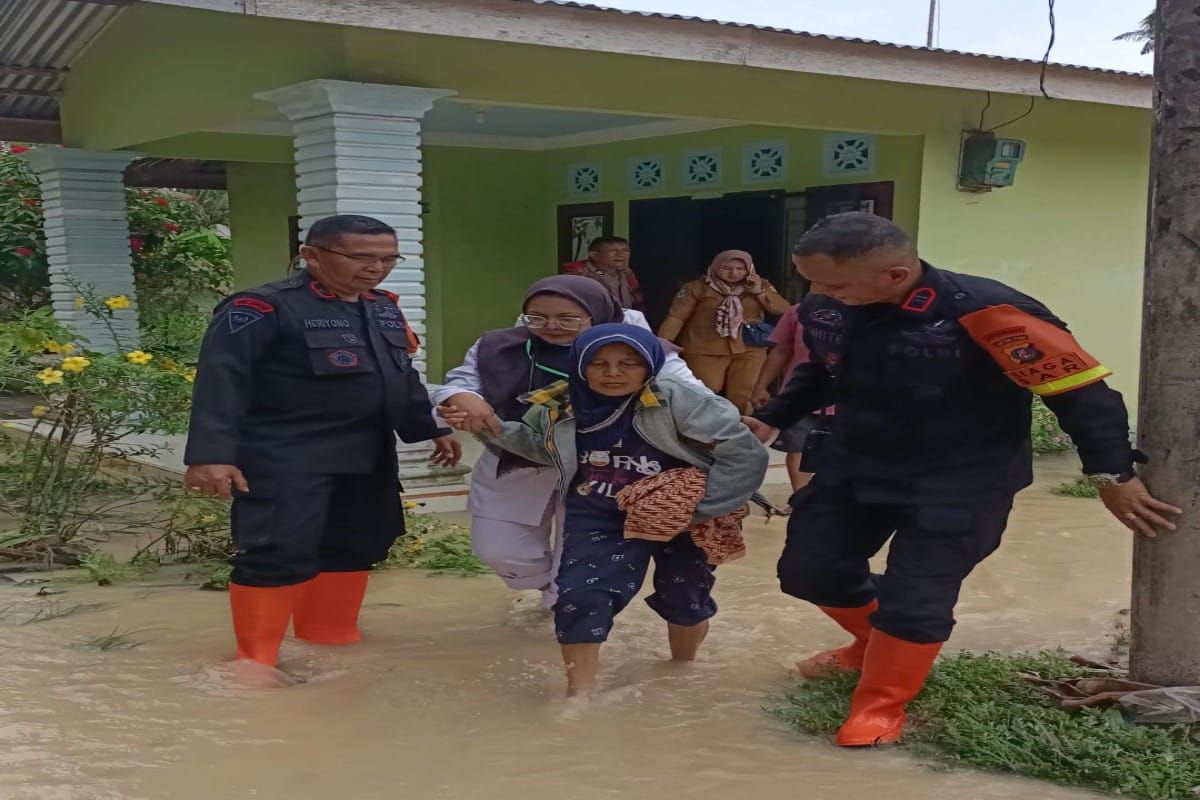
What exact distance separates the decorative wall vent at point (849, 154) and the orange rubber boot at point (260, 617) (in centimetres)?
622

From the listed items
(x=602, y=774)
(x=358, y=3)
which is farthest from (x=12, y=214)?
(x=602, y=774)

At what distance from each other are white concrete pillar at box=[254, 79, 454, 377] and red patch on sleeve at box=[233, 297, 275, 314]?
2.62 m

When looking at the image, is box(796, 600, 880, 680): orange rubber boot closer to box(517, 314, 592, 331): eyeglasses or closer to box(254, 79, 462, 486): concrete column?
box(517, 314, 592, 331): eyeglasses

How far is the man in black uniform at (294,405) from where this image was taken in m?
3.34

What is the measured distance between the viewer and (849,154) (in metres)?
8.53

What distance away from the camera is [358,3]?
5.36 m

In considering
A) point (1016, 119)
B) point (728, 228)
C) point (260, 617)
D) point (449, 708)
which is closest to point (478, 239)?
point (728, 228)

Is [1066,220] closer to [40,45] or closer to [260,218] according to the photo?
[260,218]

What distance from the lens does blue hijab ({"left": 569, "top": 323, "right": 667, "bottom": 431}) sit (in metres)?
3.22

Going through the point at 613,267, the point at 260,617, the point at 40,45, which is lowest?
the point at 260,617

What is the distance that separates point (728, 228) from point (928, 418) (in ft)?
21.9

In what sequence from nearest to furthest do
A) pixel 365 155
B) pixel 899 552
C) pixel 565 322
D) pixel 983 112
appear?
pixel 899 552 < pixel 565 322 < pixel 365 155 < pixel 983 112

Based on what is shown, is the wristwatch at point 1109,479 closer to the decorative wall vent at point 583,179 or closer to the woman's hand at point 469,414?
the woman's hand at point 469,414

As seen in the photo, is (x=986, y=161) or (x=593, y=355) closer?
(x=593, y=355)
